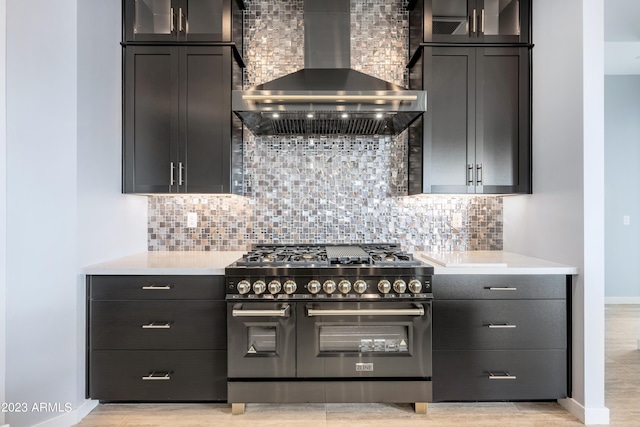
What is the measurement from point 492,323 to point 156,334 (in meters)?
2.02

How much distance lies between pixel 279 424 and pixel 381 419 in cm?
59

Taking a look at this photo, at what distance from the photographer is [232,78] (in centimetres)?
247

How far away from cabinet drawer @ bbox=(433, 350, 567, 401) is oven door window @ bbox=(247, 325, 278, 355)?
3.23ft

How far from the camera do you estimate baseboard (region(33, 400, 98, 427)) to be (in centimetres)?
196

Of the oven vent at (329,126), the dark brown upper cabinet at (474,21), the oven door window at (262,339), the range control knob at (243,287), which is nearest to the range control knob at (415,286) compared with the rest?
the oven door window at (262,339)

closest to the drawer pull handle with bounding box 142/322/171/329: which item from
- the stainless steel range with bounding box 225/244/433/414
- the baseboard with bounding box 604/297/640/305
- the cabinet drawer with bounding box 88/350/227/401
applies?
the cabinet drawer with bounding box 88/350/227/401

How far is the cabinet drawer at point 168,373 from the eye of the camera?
2135 millimetres

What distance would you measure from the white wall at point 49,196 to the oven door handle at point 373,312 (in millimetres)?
1380

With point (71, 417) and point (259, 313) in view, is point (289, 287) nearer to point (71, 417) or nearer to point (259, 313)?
point (259, 313)

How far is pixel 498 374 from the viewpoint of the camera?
7.07ft

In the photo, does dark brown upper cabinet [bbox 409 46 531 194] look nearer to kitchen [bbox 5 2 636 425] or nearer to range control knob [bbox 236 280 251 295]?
kitchen [bbox 5 2 636 425]

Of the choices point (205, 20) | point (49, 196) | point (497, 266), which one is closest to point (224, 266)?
point (49, 196)

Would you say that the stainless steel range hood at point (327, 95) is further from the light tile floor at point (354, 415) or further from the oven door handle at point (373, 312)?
the light tile floor at point (354, 415)

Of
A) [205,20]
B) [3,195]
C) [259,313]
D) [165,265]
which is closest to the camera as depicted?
[3,195]
